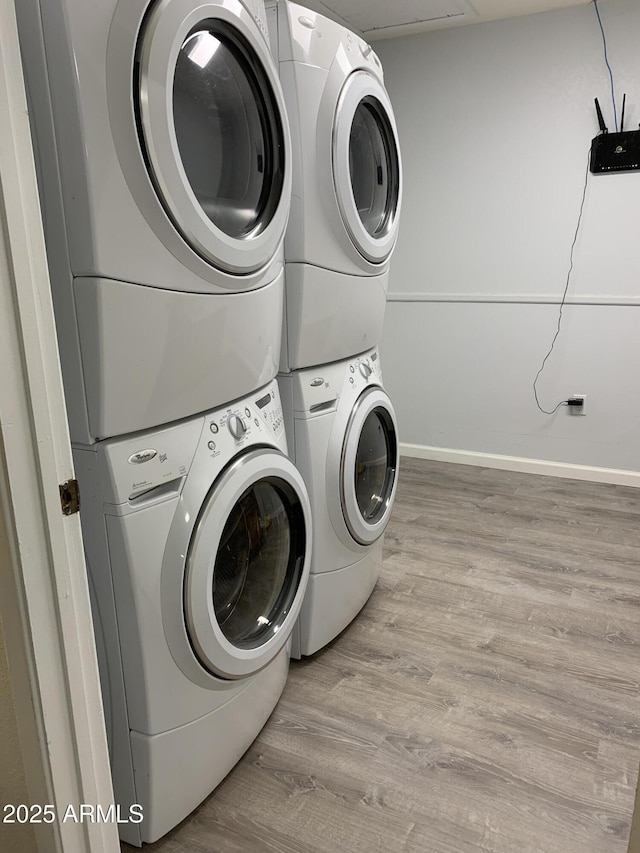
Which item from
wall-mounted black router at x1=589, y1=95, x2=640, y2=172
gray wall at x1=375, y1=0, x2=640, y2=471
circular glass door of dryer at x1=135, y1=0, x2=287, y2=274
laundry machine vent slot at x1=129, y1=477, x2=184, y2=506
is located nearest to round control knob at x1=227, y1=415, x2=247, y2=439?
laundry machine vent slot at x1=129, y1=477, x2=184, y2=506

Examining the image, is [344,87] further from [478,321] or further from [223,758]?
[478,321]

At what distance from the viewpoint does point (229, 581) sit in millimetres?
1350

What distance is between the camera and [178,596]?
1135mm

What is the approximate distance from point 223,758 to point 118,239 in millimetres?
1064

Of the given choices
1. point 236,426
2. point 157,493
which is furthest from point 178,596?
point 236,426

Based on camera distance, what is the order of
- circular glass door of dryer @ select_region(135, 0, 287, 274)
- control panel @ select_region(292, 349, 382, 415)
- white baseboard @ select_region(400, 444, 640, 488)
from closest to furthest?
circular glass door of dryer @ select_region(135, 0, 287, 274) → control panel @ select_region(292, 349, 382, 415) → white baseboard @ select_region(400, 444, 640, 488)

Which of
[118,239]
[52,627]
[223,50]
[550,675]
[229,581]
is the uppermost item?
[223,50]

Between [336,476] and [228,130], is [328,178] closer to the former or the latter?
[228,130]

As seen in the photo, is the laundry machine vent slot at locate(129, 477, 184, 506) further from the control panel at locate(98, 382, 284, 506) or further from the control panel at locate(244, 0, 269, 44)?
the control panel at locate(244, 0, 269, 44)

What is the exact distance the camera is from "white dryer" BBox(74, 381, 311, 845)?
1084mm

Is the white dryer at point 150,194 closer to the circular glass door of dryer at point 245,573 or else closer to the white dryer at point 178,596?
the white dryer at point 178,596

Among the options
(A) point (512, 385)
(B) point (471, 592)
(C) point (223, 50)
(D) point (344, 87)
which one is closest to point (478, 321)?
(A) point (512, 385)

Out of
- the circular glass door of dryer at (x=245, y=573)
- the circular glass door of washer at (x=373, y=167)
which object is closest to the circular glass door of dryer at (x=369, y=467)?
the circular glass door of dryer at (x=245, y=573)

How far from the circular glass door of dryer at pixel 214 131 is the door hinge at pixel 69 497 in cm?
46
